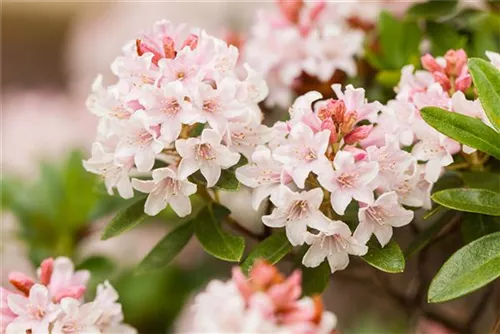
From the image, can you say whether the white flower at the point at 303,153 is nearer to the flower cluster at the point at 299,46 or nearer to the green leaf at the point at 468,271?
the green leaf at the point at 468,271

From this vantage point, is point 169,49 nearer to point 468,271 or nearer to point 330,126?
point 330,126

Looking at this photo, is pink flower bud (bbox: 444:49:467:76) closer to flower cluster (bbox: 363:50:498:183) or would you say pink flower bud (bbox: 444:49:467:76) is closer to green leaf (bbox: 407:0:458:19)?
flower cluster (bbox: 363:50:498:183)

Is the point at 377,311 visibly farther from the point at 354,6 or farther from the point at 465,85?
the point at 465,85

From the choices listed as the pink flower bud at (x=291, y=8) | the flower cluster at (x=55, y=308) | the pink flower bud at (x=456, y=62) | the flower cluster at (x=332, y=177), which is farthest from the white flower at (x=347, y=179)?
the pink flower bud at (x=291, y=8)

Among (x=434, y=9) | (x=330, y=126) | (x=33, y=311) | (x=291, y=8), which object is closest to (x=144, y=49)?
(x=330, y=126)

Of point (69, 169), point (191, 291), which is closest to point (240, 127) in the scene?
point (69, 169)

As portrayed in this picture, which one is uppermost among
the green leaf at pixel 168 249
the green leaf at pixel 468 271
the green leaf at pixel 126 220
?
the green leaf at pixel 468 271

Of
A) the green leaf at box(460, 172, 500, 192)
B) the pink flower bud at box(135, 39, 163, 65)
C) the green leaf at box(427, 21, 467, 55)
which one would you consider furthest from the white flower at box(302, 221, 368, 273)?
the green leaf at box(427, 21, 467, 55)
